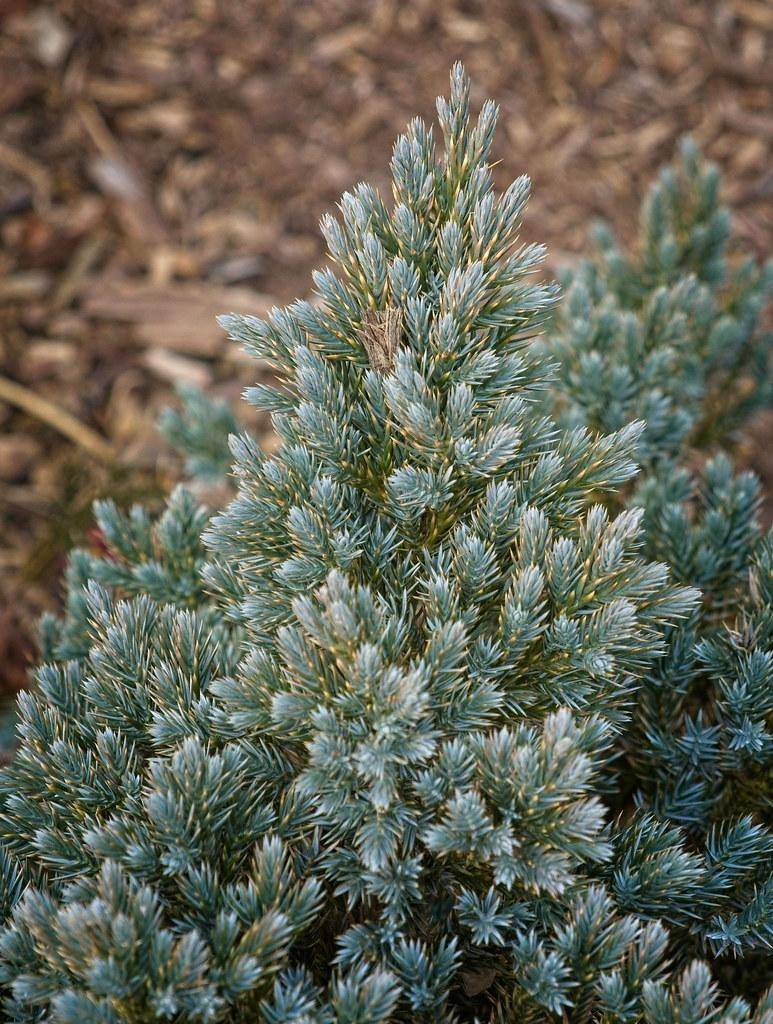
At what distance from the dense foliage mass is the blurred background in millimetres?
2109

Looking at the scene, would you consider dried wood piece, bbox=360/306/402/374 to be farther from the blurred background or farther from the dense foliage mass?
the blurred background

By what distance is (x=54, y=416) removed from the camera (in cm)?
326

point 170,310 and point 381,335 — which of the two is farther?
point 170,310

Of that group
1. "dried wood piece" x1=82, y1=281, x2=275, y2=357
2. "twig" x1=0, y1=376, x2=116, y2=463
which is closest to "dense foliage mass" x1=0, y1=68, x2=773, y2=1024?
"twig" x1=0, y1=376, x2=116, y2=463

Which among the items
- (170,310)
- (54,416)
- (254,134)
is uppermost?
(254,134)

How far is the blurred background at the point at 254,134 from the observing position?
136 inches

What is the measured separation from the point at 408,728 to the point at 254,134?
3.14 metres

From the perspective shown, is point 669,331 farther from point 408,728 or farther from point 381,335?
point 408,728

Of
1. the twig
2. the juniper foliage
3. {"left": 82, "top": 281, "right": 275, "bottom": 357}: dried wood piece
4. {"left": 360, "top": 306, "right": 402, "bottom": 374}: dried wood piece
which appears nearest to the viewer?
{"left": 360, "top": 306, "right": 402, "bottom": 374}: dried wood piece

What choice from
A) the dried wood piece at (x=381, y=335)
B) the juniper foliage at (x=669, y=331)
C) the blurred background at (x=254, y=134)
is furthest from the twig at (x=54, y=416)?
the dried wood piece at (x=381, y=335)

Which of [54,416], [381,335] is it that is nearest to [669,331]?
[381,335]

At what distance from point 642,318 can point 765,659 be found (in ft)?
3.41

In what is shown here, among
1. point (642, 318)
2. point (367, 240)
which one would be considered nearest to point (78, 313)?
point (642, 318)

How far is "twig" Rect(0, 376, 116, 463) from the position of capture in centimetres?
324
